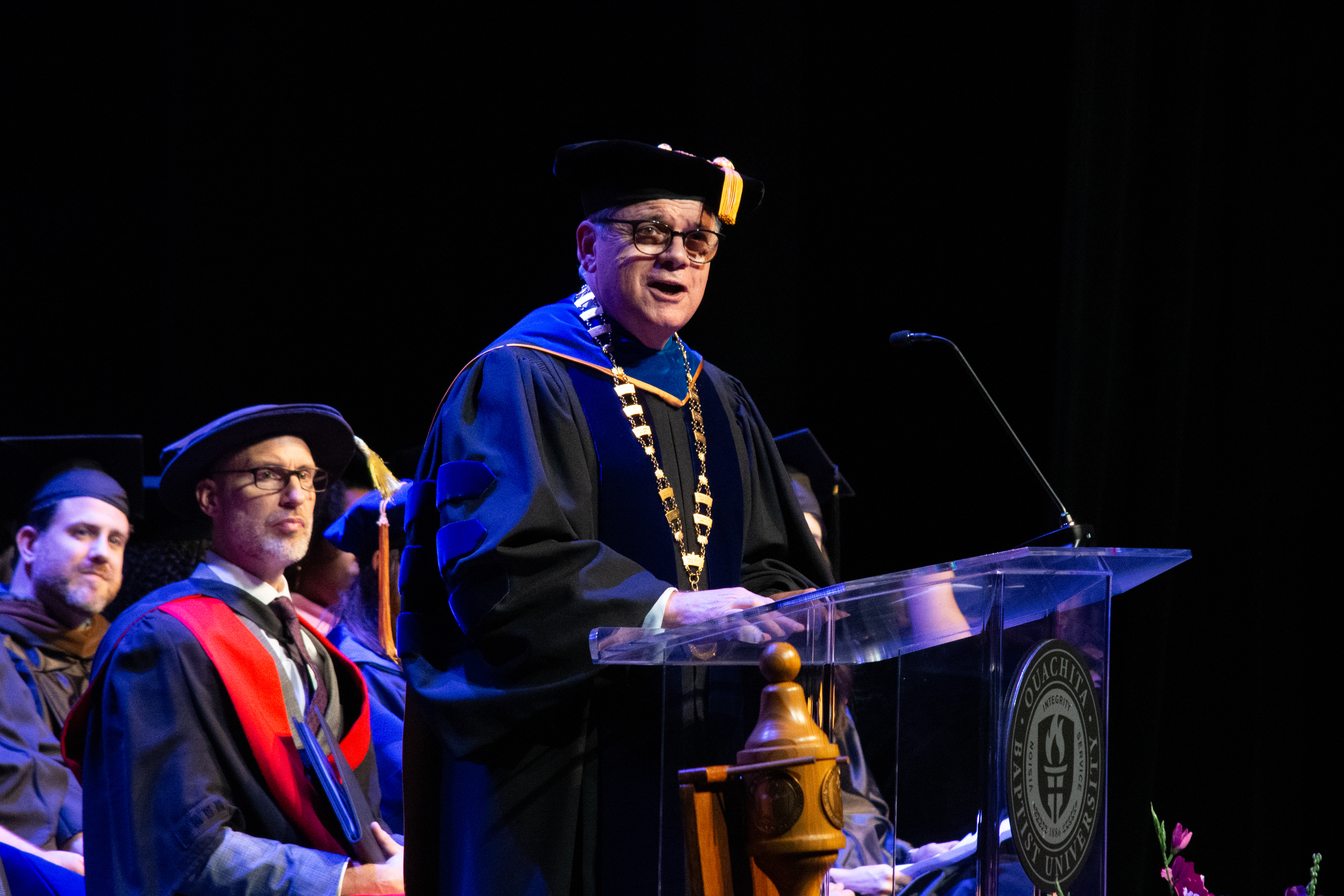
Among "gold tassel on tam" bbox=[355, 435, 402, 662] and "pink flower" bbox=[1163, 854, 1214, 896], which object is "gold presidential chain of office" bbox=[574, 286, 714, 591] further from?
"gold tassel on tam" bbox=[355, 435, 402, 662]

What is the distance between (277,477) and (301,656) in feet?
1.62

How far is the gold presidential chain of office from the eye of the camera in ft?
7.17

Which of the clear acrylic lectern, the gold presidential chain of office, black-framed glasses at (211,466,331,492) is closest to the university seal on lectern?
the clear acrylic lectern

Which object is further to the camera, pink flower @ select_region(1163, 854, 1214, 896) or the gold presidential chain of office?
the gold presidential chain of office

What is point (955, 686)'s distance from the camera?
62.0 inches

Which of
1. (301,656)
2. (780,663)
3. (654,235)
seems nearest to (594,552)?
(780,663)

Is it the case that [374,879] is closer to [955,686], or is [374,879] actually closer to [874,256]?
[955,686]

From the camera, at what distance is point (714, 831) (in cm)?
148

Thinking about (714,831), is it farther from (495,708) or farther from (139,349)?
(139,349)

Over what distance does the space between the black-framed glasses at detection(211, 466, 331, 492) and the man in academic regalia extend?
4.33ft

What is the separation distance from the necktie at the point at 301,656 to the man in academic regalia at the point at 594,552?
3.60 ft

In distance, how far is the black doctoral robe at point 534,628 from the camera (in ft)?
6.15

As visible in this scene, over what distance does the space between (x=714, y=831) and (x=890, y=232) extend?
366 cm

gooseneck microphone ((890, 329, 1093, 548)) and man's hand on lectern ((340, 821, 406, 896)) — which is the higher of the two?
gooseneck microphone ((890, 329, 1093, 548))
